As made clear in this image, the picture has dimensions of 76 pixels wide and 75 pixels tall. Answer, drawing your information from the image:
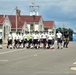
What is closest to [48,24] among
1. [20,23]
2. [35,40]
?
[20,23]

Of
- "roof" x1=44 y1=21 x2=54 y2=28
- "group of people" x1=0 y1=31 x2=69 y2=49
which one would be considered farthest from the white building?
"group of people" x1=0 y1=31 x2=69 y2=49

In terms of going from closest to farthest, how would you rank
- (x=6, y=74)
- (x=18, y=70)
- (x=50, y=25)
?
(x=6, y=74) → (x=18, y=70) → (x=50, y=25)

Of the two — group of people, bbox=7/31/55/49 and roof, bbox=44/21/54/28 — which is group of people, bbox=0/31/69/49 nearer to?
group of people, bbox=7/31/55/49

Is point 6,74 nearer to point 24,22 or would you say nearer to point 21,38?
point 21,38

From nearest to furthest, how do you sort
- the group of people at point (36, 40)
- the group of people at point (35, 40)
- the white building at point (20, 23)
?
1. the group of people at point (35, 40)
2. the group of people at point (36, 40)
3. the white building at point (20, 23)

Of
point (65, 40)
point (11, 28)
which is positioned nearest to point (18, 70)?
point (65, 40)

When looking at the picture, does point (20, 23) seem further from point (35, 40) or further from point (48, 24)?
point (35, 40)

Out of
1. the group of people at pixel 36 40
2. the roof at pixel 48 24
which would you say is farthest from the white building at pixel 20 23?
the group of people at pixel 36 40

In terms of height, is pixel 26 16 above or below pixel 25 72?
above

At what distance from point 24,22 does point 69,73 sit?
7291cm

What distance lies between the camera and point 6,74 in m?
13.5

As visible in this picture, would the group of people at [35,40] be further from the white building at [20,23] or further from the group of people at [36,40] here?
the white building at [20,23]

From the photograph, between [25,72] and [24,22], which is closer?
[25,72]

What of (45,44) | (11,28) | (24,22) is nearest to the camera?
Answer: (45,44)
